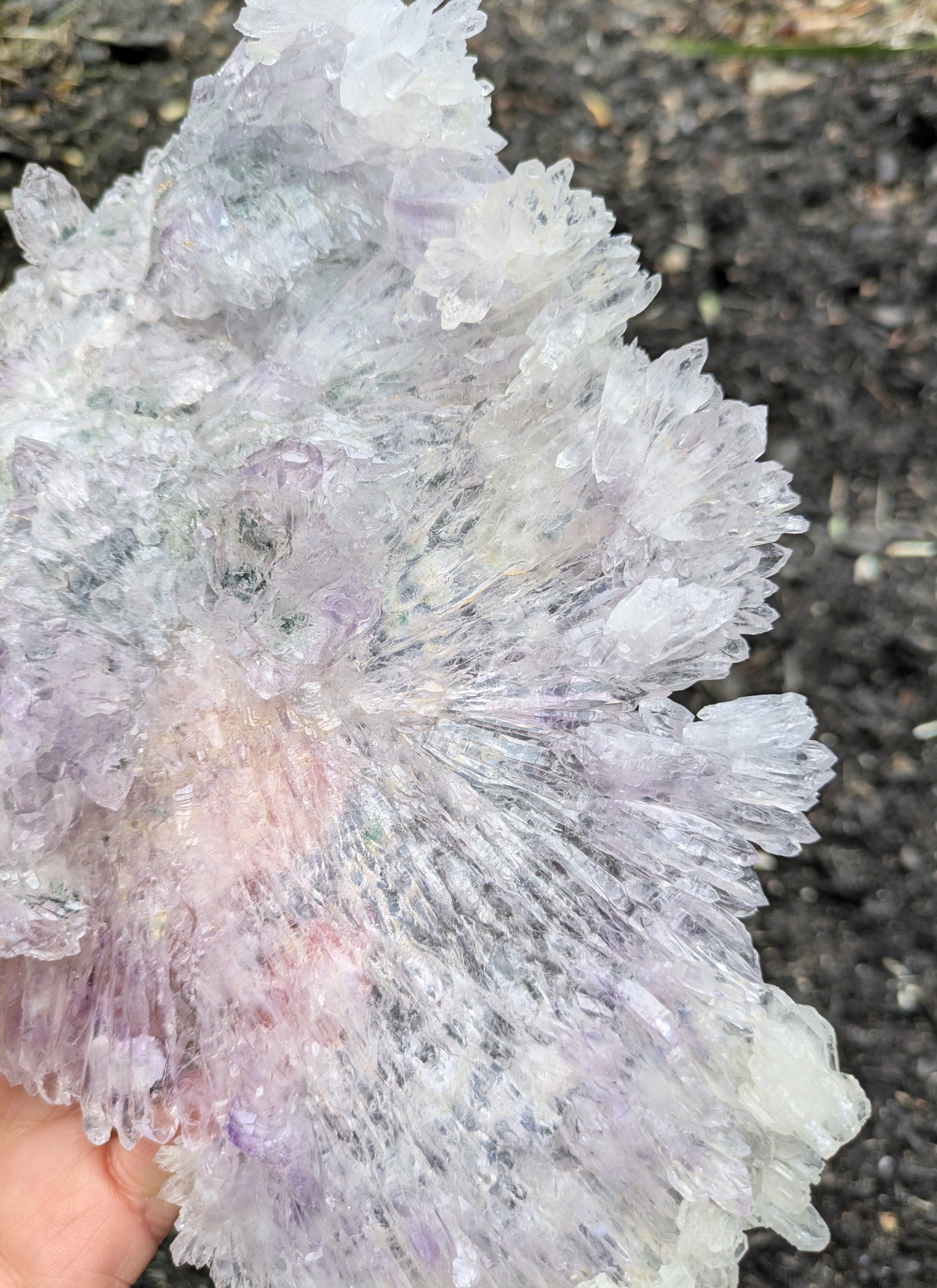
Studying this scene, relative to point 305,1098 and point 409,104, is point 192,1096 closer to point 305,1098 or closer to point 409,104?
A: point 305,1098

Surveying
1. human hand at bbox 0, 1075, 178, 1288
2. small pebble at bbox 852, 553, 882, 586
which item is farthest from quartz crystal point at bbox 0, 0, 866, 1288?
small pebble at bbox 852, 553, 882, 586

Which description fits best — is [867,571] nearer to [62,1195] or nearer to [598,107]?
[598,107]

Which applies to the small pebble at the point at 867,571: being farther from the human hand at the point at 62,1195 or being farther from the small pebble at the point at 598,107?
the human hand at the point at 62,1195

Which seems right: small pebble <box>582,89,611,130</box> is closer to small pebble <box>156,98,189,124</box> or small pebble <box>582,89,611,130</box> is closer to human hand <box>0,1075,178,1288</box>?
small pebble <box>156,98,189,124</box>

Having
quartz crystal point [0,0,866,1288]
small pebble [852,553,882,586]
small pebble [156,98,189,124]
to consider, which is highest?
small pebble [156,98,189,124]

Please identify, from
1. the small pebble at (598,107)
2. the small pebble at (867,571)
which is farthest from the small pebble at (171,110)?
the small pebble at (867,571)
